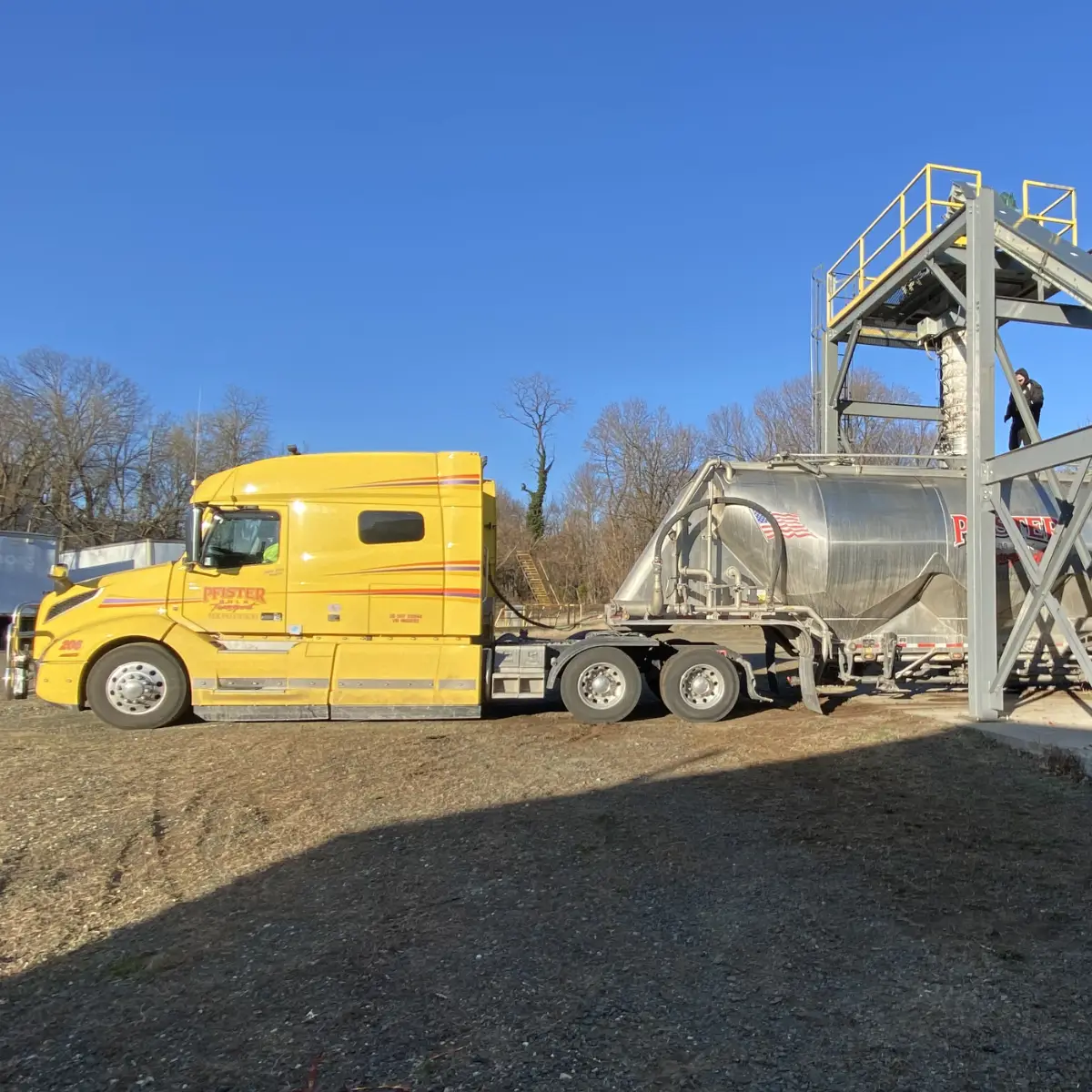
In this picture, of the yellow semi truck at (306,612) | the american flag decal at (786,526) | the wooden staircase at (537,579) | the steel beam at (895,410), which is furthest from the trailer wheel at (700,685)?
the wooden staircase at (537,579)

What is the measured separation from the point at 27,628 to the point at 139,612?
9.20ft

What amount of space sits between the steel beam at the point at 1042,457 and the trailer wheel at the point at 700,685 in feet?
12.6

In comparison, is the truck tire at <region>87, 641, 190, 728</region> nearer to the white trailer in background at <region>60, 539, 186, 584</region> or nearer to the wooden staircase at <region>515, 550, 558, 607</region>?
the white trailer in background at <region>60, 539, 186, 584</region>

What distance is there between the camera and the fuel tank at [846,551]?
34.3 ft

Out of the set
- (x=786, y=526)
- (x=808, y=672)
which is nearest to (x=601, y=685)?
(x=808, y=672)

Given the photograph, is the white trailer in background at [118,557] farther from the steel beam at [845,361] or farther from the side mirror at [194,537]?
the steel beam at [845,361]

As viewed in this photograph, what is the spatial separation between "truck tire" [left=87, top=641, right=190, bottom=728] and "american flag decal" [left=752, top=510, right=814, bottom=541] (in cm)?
751

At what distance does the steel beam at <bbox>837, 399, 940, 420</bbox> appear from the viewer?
45.9 feet

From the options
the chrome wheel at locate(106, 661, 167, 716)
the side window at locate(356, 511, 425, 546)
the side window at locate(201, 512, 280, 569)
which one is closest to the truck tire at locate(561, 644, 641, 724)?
the side window at locate(356, 511, 425, 546)

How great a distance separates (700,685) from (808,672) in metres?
1.41

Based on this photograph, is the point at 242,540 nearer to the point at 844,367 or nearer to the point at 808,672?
the point at 808,672

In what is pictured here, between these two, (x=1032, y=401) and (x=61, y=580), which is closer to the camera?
(x=61, y=580)

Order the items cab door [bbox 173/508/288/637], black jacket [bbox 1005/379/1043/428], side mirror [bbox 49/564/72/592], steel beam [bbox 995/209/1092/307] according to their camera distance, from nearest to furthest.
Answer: steel beam [bbox 995/209/1092/307], cab door [bbox 173/508/288/637], side mirror [bbox 49/564/72/592], black jacket [bbox 1005/379/1043/428]

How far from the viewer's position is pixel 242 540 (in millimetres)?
9633
